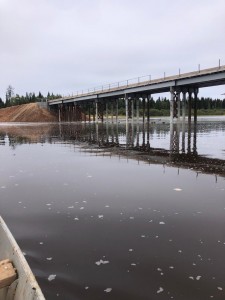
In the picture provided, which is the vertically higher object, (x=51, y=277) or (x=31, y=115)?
(x=31, y=115)

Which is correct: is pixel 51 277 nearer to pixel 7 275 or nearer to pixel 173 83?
→ pixel 7 275

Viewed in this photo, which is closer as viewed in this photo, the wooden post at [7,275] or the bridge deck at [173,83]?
the wooden post at [7,275]

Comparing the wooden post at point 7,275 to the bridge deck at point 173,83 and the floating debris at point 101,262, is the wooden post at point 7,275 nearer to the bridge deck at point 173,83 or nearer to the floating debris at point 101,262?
the floating debris at point 101,262

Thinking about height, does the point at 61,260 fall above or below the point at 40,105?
below

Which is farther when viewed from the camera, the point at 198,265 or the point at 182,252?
the point at 182,252

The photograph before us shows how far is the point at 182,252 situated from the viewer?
214 inches

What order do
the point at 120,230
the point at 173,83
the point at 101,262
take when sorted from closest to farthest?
the point at 101,262, the point at 120,230, the point at 173,83

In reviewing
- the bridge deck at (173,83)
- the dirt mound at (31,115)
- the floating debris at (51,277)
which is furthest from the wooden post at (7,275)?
the dirt mound at (31,115)

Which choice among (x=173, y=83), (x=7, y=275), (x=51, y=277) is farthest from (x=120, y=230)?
(x=173, y=83)

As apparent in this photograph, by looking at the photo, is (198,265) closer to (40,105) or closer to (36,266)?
(36,266)

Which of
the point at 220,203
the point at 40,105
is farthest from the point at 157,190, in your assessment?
the point at 40,105

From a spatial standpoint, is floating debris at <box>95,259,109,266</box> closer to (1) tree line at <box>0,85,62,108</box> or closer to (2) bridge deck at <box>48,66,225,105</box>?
(2) bridge deck at <box>48,66,225,105</box>

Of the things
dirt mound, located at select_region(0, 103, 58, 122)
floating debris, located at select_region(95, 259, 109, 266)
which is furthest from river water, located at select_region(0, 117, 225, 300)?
dirt mound, located at select_region(0, 103, 58, 122)

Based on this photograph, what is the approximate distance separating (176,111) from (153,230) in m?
43.3
